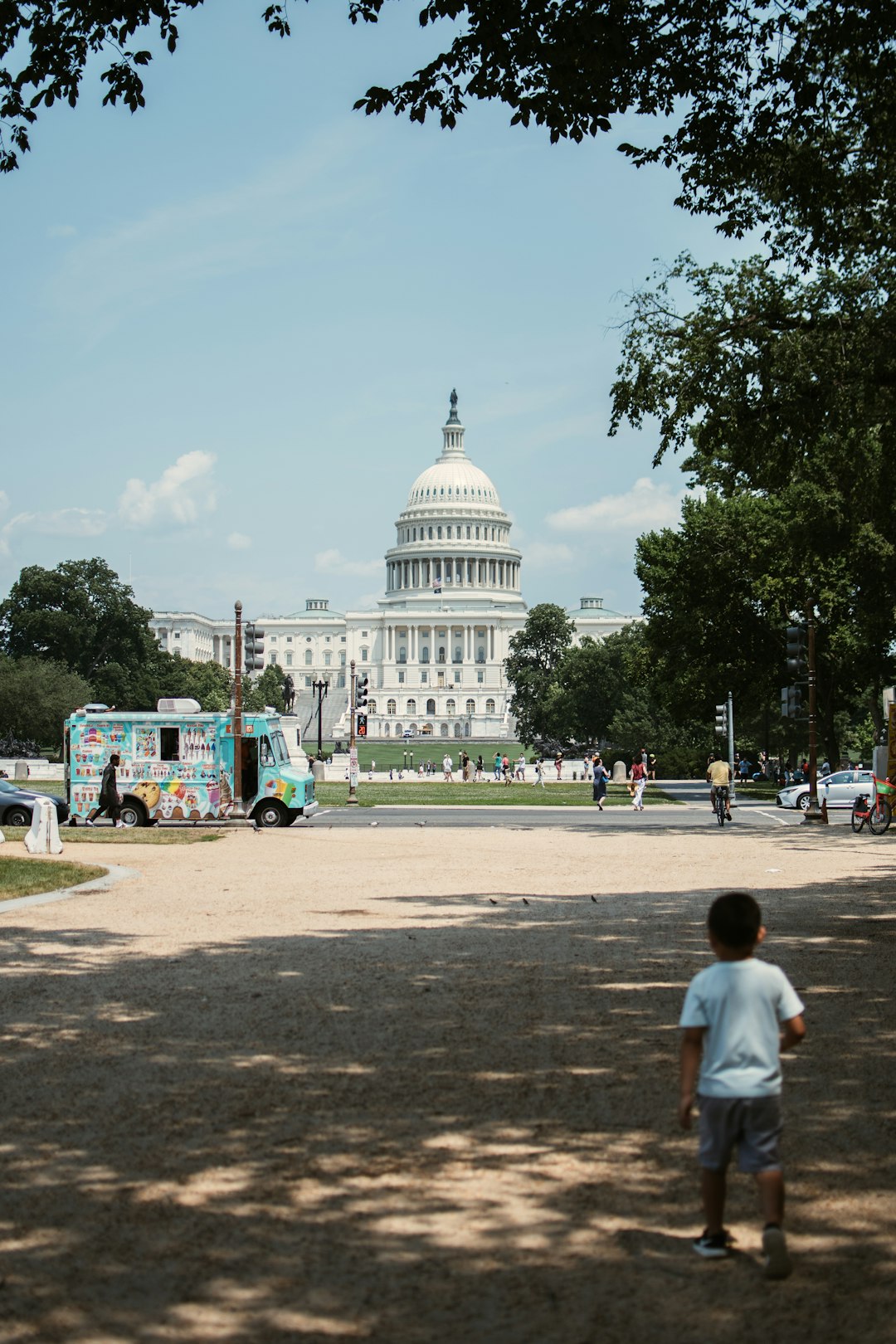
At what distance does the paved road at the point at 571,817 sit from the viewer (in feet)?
124

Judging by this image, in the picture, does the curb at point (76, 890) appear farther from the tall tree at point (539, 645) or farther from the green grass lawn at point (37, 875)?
the tall tree at point (539, 645)

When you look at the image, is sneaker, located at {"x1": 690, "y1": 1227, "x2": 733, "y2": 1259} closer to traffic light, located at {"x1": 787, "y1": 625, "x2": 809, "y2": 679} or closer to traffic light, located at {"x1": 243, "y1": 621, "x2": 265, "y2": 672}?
traffic light, located at {"x1": 243, "y1": 621, "x2": 265, "y2": 672}

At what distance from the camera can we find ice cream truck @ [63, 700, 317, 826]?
36406 mm

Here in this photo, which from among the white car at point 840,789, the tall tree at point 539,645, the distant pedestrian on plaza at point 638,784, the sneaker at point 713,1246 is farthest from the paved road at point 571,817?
the tall tree at point 539,645

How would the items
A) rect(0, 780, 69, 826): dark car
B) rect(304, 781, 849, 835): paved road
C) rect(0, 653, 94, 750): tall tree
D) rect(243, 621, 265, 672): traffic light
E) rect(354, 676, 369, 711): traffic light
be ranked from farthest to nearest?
1. rect(0, 653, 94, 750): tall tree
2. rect(354, 676, 369, 711): traffic light
3. rect(304, 781, 849, 835): paved road
4. rect(0, 780, 69, 826): dark car
5. rect(243, 621, 265, 672): traffic light

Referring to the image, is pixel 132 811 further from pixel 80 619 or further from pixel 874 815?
pixel 80 619

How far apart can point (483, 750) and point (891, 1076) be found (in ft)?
459

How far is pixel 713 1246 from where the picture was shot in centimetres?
585

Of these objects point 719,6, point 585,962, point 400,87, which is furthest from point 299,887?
point 719,6

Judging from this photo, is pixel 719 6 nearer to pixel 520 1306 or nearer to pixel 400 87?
pixel 400 87

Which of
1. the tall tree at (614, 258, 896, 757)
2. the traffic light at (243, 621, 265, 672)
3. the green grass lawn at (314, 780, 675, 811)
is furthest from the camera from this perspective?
the green grass lawn at (314, 780, 675, 811)

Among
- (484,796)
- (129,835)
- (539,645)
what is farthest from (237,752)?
(539,645)

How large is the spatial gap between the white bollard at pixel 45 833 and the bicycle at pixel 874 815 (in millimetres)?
16370

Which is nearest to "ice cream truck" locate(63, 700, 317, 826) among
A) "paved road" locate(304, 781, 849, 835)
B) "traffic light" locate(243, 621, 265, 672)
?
"traffic light" locate(243, 621, 265, 672)
